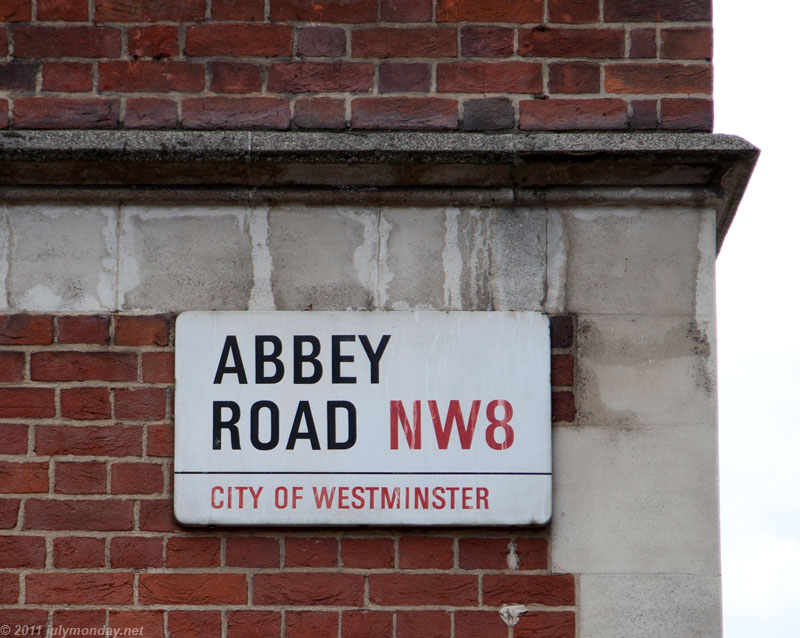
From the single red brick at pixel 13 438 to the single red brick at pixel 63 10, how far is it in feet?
3.78

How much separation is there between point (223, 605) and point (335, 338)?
773mm

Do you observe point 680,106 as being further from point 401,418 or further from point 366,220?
point 401,418

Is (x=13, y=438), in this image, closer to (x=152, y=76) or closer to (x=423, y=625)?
(x=152, y=76)

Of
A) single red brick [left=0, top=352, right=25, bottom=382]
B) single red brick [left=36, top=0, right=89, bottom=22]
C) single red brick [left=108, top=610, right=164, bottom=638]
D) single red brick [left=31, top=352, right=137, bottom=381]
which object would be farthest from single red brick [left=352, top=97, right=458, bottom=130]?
single red brick [left=108, top=610, right=164, bottom=638]

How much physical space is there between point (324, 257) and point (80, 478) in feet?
2.94

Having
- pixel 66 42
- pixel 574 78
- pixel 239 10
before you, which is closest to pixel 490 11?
pixel 574 78

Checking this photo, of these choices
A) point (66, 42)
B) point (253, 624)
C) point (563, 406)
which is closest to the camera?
point (253, 624)

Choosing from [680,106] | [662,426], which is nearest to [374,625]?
[662,426]

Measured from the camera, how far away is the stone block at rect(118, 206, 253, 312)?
3.25 metres

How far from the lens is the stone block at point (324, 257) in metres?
3.26

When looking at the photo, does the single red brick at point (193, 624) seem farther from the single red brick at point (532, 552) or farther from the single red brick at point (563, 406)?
the single red brick at point (563, 406)

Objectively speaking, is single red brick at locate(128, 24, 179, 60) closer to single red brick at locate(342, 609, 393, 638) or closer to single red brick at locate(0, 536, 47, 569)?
single red brick at locate(0, 536, 47, 569)

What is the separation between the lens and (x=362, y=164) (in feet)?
10.5

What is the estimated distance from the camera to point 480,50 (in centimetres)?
332
